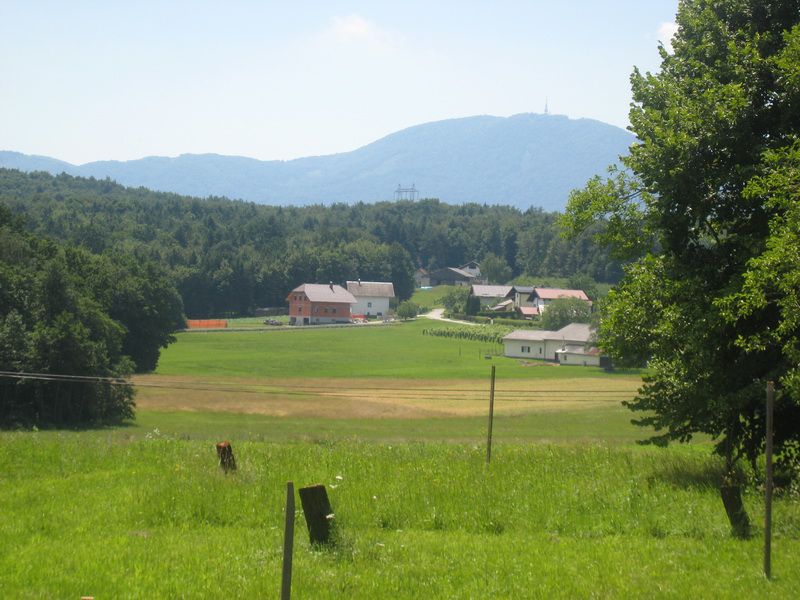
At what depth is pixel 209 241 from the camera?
18900 cm

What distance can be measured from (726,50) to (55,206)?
636 ft

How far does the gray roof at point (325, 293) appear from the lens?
145500 millimetres

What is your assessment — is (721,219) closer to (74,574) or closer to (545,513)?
(545,513)

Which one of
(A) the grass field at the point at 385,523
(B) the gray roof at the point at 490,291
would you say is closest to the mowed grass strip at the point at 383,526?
(A) the grass field at the point at 385,523

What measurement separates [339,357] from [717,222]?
252 feet

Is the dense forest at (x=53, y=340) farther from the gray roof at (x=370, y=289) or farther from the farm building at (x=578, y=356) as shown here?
the gray roof at (x=370, y=289)

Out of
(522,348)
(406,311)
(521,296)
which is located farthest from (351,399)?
(521,296)

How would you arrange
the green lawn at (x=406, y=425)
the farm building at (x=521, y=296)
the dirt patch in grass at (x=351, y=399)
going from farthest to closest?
the farm building at (x=521, y=296) → the dirt patch in grass at (x=351, y=399) → the green lawn at (x=406, y=425)

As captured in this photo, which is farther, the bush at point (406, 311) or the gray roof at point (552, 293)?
the bush at point (406, 311)

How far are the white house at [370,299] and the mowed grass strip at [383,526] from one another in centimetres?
14596

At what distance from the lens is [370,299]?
165 meters

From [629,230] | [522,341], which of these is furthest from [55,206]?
[629,230]

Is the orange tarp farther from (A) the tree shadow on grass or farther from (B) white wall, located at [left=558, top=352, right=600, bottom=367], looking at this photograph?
(A) the tree shadow on grass

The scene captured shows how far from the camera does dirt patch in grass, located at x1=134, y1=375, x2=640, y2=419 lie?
163ft
